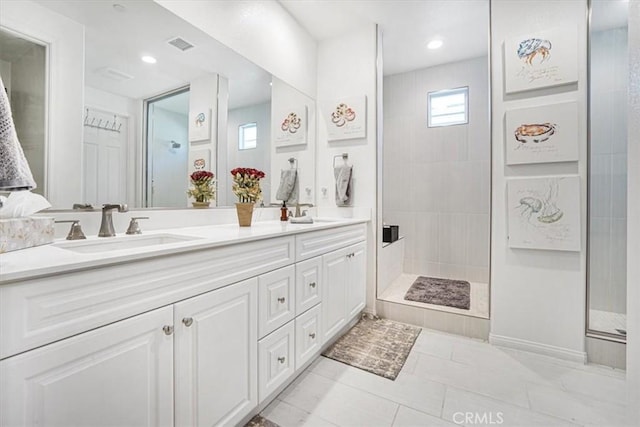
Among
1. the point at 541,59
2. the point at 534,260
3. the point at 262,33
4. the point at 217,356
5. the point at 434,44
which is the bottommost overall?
the point at 217,356

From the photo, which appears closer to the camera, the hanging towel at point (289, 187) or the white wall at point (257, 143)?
the white wall at point (257, 143)

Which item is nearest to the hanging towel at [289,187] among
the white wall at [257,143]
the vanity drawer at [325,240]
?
the white wall at [257,143]

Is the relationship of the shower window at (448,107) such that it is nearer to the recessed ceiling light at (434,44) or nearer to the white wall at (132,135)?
the recessed ceiling light at (434,44)

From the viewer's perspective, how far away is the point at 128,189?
1478 millimetres

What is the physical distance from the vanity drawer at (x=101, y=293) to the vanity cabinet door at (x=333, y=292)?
0.81 meters

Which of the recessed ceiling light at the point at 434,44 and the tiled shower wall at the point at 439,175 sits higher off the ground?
the recessed ceiling light at the point at 434,44

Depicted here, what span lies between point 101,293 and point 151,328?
0.65 ft

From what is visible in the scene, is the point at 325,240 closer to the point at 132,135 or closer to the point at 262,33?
the point at 132,135

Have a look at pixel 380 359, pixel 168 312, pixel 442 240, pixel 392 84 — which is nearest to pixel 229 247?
pixel 168 312

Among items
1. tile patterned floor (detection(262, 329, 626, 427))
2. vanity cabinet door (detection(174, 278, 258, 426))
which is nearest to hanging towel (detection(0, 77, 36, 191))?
vanity cabinet door (detection(174, 278, 258, 426))

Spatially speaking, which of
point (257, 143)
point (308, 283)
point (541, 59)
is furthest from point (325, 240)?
point (541, 59)

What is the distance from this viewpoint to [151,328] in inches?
36.4

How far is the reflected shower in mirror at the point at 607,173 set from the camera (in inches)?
75.0

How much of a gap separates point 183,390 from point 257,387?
41 centimetres
